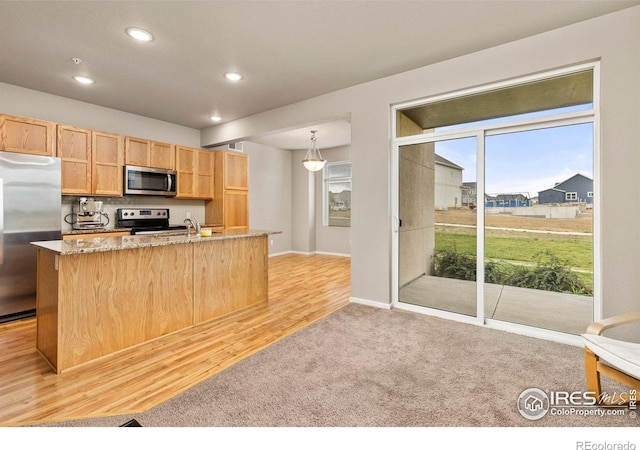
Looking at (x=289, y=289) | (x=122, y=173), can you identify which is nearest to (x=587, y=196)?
(x=289, y=289)

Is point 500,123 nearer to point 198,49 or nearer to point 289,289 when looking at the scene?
point 198,49

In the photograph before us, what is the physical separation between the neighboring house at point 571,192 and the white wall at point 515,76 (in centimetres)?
13

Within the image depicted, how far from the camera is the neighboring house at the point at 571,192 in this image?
272cm

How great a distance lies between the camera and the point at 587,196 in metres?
2.72

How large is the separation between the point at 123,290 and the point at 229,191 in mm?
3517

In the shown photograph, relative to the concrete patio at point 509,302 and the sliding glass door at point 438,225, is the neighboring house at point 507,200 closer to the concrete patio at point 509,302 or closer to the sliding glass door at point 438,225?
the sliding glass door at point 438,225

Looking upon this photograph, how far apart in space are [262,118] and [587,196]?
13.5 ft

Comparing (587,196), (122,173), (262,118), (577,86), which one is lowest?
(587,196)

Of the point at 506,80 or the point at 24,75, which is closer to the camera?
the point at 506,80

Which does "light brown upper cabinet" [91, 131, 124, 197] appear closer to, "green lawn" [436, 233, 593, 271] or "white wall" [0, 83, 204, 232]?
"white wall" [0, 83, 204, 232]

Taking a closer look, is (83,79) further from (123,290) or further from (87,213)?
(123,290)

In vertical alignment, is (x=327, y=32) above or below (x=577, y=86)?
above

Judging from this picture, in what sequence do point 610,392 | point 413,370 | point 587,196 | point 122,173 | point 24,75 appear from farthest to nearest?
1. point 122,173
2. point 24,75
3. point 587,196
4. point 413,370
5. point 610,392

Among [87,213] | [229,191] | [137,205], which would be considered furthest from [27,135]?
[229,191]
